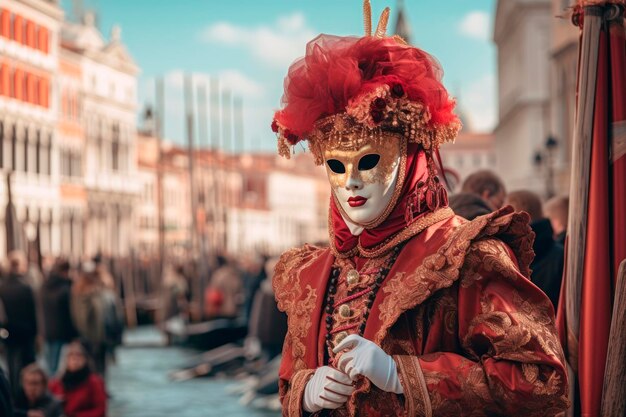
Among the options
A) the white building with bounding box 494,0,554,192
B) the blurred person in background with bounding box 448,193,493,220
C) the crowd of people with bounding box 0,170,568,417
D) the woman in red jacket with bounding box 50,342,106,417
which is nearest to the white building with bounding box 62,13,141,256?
the white building with bounding box 494,0,554,192

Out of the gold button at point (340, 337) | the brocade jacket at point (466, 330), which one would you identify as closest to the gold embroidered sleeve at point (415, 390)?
the brocade jacket at point (466, 330)

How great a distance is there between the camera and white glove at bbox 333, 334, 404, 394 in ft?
10.3

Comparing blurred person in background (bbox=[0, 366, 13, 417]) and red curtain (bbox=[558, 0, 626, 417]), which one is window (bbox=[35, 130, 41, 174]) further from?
red curtain (bbox=[558, 0, 626, 417])

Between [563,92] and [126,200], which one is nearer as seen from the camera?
[563,92]

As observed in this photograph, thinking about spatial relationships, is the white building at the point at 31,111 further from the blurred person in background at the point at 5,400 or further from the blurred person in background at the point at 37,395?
the blurred person in background at the point at 5,400

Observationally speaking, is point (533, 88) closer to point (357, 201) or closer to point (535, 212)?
point (535, 212)

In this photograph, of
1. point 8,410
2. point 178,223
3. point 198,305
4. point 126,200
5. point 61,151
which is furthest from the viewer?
point 178,223

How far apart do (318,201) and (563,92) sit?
83.7 meters

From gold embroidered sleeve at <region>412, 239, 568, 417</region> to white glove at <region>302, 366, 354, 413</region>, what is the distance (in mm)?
172

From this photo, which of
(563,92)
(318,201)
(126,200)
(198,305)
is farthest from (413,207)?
(318,201)

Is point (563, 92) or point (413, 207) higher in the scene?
point (563, 92)

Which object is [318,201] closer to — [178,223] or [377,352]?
[178,223]

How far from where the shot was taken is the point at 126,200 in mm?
68812

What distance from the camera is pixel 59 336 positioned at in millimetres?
14023
